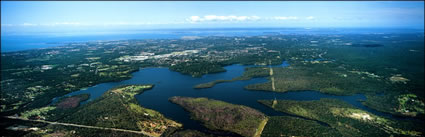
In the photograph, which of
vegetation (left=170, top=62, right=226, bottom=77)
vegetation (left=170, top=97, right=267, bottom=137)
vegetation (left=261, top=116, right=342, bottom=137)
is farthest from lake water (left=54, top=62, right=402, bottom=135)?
vegetation (left=261, top=116, right=342, bottom=137)

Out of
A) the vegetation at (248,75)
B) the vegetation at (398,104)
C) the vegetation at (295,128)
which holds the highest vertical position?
the vegetation at (248,75)

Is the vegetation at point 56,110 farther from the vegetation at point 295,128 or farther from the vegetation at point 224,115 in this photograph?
the vegetation at point 295,128

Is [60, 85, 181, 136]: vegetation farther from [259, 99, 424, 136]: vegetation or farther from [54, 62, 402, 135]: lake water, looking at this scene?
[259, 99, 424, 136]: vegetation

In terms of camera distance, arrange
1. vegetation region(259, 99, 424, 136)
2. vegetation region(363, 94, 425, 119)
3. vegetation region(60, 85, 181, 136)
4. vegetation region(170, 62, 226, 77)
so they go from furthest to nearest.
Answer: vegetation region(170, 62, 226, 77)
vegetation region(363, 94, 425, 119)
vegetation region(60, 85, 181, 136)
vegetation region(259, 99, 424, 136)

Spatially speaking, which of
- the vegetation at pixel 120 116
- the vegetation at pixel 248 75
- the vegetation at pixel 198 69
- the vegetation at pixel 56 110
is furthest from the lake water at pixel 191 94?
the vegetation at pixel 56 110

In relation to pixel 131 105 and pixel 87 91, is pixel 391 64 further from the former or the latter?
pixel 87 91

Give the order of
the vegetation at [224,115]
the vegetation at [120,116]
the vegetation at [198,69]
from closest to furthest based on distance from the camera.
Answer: the vegetation at [224,115]
the vegetation at [120,116]
the vegetation at [198,69]

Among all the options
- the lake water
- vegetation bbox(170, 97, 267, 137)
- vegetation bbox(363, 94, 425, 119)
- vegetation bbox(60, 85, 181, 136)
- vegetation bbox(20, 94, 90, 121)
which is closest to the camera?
vegetation bbox(170, 97, 267, 137)

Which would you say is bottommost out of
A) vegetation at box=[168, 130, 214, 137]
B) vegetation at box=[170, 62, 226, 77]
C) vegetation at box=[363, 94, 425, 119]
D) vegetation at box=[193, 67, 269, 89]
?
vegetation at box=[168, 130, 214, 137]
